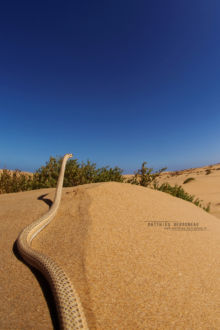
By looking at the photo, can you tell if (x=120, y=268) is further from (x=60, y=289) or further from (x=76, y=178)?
(x=76, y=178)

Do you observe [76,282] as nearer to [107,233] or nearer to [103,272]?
[103,272]

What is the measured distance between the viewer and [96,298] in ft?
4.53

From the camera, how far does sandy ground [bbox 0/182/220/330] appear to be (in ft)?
4.29

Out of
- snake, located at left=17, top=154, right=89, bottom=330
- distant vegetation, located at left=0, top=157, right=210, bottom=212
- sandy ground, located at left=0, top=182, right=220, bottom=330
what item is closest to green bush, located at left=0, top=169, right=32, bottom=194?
distant vegetation, located at left=0, top=157, right=210, bottom=212

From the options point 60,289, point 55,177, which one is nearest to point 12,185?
point 55,177

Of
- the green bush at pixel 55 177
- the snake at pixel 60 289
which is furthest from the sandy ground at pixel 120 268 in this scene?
the green bush at pixel 55 177

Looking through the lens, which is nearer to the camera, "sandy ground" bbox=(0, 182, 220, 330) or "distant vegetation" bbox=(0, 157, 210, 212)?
"sandy ground" bbox=(0, 182, 220, 330)

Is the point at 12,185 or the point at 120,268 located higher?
the point at 12,185

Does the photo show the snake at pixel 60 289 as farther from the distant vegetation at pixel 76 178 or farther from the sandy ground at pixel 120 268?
the distant vegetation at pixel 76 178

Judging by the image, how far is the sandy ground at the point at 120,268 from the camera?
1.31 meters

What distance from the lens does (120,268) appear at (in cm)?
169

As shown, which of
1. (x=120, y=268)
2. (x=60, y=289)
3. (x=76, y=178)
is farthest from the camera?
(x=76, y=178)

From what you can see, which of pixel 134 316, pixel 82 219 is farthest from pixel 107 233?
pixel 134 316

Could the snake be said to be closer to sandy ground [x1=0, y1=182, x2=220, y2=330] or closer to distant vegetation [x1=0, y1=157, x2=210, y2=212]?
sandy ground [x1=0, y1=182, x2=220, y2=330]
